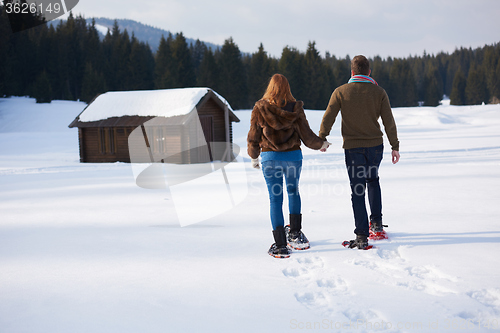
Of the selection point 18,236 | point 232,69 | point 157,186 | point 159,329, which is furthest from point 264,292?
point 232,69

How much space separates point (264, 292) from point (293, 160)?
1473mm

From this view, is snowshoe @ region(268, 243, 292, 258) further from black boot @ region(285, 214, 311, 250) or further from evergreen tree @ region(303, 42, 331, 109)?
evergreen tree @ region(303, 42, 331, 109)

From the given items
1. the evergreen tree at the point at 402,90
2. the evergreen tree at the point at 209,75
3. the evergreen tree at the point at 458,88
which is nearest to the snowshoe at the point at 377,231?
the evergreen tree at the point at 209,75

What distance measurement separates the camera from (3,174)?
14414mm

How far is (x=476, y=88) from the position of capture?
7512 cm

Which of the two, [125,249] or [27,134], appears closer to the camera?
[125,249]

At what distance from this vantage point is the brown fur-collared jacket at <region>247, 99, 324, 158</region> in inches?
162

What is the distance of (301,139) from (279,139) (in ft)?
1.07

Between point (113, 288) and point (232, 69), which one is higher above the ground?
point (232, 69)

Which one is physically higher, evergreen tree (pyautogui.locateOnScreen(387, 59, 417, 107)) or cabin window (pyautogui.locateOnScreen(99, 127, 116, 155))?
evergreen tree (pyautogui.locateOnScreen(387, 59, 417, 107))

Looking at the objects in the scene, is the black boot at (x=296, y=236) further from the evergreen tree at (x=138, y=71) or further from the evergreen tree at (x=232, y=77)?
the evergreen tree at (x=138, y=71)

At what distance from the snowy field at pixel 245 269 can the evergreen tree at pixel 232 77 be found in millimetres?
46604

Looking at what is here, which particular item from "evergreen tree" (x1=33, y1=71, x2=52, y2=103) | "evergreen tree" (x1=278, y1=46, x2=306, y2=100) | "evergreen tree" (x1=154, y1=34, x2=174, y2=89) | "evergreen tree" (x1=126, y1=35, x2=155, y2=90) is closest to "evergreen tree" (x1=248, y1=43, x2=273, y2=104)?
"evergreen tree" (x1=278, y1=46, x2=306, y2=100)

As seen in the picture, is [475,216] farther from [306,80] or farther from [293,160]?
[306,80]
